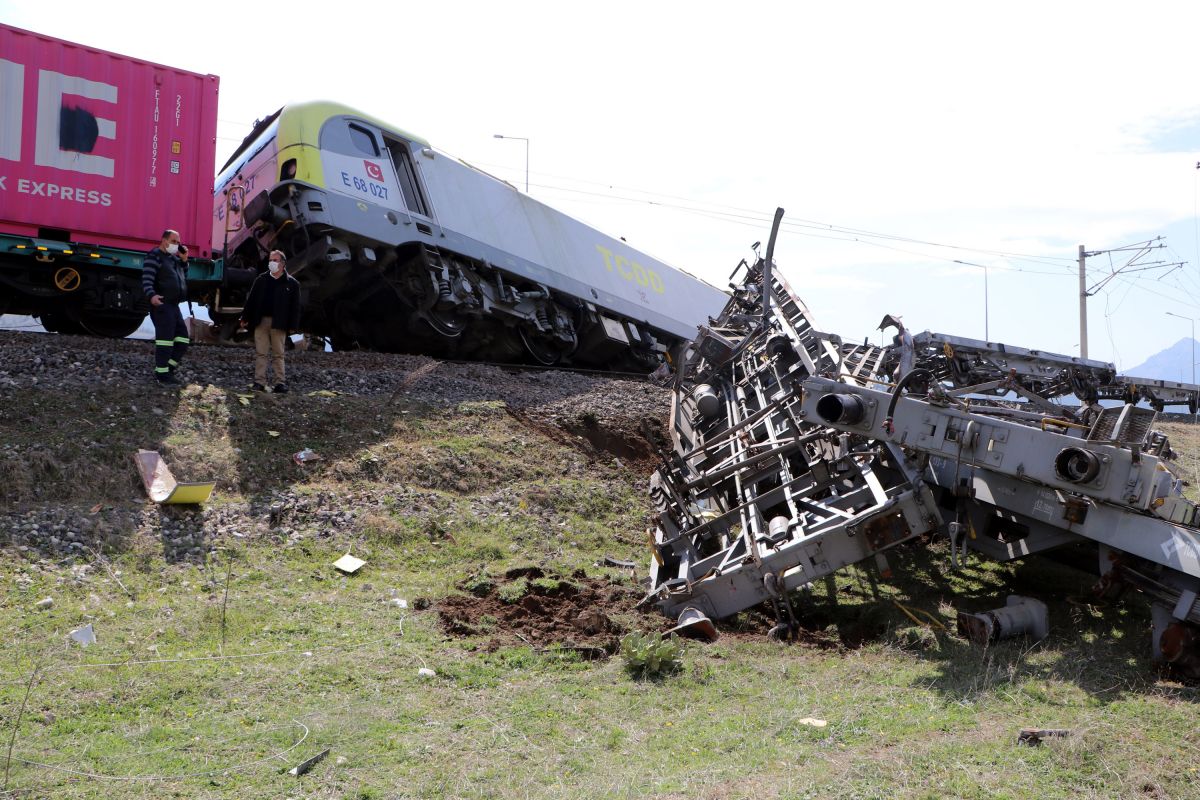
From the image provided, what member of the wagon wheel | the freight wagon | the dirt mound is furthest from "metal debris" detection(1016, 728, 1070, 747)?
the wagon wheel

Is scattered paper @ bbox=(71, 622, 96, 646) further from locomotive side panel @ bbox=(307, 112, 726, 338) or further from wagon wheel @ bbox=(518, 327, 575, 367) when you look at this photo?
wagon wheel @ bbox=(518, 327, 575, 367)

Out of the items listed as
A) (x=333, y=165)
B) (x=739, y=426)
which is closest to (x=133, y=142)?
(x=333, y=165)

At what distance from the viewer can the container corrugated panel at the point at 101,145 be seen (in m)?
10.3

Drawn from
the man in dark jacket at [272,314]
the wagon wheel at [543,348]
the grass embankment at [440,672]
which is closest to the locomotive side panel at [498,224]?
the wagon wheel at [543,348]

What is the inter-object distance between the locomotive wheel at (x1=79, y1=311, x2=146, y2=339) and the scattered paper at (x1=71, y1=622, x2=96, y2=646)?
706 cm

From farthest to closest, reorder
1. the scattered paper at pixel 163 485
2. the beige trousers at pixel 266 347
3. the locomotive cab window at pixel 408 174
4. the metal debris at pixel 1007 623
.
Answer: the locomotive cab window at pixel 408 174, the beige trousers at pixel 266 347, the scattered paper at pixel 163 485, the metal debris at pixel 1007 623

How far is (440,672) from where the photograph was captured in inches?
208

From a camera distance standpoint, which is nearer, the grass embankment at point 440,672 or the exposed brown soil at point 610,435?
the grass embankment at point 440,672

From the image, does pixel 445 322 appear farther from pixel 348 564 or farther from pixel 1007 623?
pixel 1007 623

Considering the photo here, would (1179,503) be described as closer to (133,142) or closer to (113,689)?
(113,689)

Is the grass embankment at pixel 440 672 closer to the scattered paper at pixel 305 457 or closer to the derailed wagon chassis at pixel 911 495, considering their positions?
the scattered paper at pixel 305 457

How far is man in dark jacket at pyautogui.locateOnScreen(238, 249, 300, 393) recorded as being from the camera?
9.64m

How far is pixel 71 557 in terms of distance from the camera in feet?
20.9

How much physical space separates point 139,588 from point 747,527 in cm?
417
